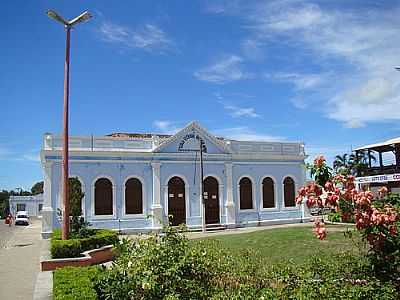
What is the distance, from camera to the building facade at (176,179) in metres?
24.5

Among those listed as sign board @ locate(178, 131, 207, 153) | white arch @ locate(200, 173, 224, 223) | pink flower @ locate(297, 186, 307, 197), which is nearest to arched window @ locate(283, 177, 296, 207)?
white arch @ locate(200, 173, 224, 223)

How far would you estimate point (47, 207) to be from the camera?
2314 cm

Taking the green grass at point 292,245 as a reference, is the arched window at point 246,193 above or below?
above

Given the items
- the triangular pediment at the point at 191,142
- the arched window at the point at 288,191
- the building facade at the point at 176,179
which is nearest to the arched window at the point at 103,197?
the building facade at the point at 176,179

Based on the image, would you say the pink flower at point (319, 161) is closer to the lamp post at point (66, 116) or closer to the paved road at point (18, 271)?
the paved road at point (18, 271)

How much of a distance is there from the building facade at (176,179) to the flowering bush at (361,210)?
16686 millimetres

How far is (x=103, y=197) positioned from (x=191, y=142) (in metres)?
6.49

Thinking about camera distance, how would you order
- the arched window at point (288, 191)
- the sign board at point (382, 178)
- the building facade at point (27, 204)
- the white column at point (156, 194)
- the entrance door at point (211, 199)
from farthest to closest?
the building facade at point (27, 204) → the arched window at point (288, 191) → the sign board at point (382, 178) → the entrance door at point (211, 199) → the white column at point (156, 194)

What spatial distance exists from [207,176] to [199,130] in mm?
2997

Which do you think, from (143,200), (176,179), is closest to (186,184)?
(176,179)

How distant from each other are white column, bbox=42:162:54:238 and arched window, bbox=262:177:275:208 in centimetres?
1414

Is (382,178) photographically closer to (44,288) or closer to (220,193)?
(220,193)

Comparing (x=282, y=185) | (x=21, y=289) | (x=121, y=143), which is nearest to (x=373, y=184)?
(x=282, y=185)

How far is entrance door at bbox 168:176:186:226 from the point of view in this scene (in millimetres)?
26719
